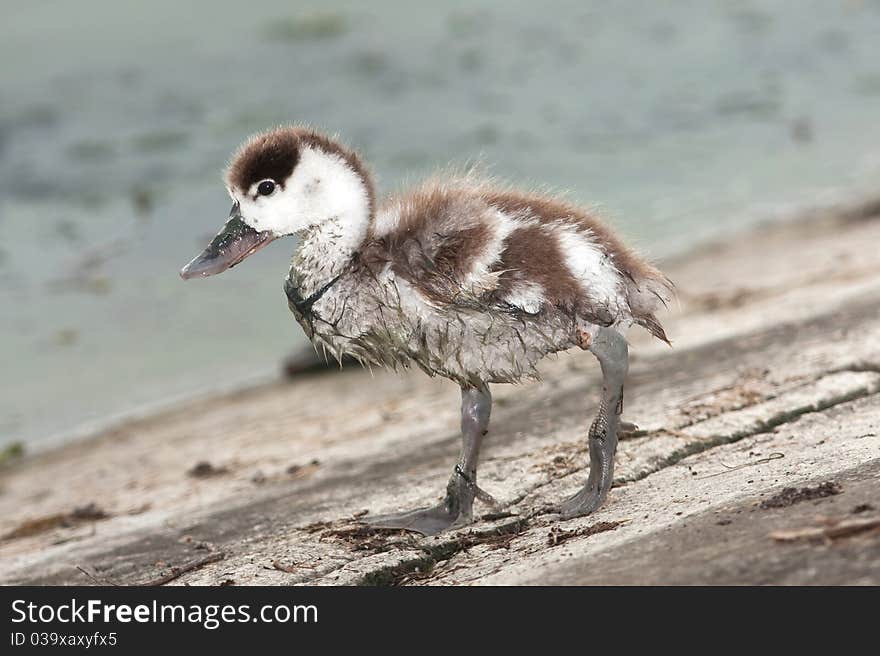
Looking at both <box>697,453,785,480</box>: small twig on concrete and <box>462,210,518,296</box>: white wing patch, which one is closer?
<box>462,210,518,296</box>: white wing patch

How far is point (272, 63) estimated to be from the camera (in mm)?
16375

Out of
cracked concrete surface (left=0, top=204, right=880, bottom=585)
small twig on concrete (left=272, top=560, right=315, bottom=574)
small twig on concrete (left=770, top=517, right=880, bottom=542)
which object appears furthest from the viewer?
small twig on concrete (left=272, top=560, right=315, bottom=574)

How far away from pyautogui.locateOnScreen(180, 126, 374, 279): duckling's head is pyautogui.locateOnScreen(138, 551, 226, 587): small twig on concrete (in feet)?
4.07

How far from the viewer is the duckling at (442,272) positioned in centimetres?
427

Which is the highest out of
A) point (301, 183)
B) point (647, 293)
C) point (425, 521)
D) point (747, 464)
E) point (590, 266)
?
point (301, 183)

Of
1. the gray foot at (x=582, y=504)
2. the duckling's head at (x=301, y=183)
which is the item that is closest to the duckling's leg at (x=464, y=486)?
the gray foot at (x=582, y=504)

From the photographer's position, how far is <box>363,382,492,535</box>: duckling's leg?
4.66 meters

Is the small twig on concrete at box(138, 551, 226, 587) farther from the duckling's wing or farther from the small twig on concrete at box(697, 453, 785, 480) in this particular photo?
the small twig on concrete at box(697, 453, 785, 480)

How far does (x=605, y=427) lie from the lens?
14.9 feet

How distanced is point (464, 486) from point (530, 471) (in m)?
0.55

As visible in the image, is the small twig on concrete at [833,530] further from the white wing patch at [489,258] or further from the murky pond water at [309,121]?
the murky pond water at [309,121]

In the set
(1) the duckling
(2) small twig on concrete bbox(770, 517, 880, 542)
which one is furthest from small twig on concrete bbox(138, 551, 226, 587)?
(2) small twig on concrete bbox(770, 517, 880, 542)

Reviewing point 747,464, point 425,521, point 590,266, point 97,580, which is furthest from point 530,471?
point 97,580

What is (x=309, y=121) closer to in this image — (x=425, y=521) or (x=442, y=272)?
(x=425, y=521)
